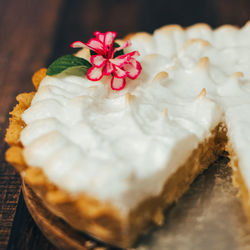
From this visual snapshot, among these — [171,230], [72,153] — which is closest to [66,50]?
[72,153]

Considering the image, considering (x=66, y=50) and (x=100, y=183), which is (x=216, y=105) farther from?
(x=66, y=50)

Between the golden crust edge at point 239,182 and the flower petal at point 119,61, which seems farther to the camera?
the flower petal at point 119,61

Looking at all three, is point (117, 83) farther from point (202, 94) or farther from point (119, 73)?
point (202, 94)

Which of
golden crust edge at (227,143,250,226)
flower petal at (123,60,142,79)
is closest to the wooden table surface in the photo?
flower petal at (123,60,142,79)

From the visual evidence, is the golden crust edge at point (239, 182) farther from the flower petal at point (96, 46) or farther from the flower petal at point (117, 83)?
the flower petal at point (96, 46)

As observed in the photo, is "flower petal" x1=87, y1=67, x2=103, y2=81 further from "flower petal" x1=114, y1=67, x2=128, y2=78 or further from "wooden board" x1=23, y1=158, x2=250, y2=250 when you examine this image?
"wooden board" x1=23, y1=158, x2=250, y2=250

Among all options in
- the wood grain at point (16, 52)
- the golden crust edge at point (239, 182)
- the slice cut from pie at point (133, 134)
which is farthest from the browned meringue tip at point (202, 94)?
the wood grain at point (16, 52)
